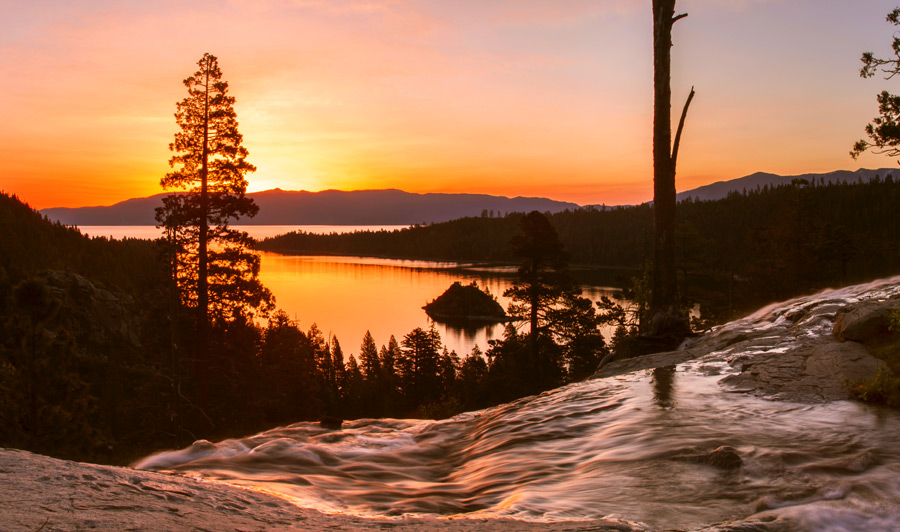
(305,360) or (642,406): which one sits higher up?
(642,406)

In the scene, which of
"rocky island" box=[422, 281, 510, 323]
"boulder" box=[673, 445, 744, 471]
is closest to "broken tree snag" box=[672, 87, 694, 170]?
"boulder" box=[673, 445, 744, 471]

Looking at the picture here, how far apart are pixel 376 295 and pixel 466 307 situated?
28607 millimetres

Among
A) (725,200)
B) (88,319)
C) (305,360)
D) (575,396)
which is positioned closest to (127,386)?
(88,319)

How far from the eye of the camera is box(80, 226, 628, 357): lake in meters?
87.4

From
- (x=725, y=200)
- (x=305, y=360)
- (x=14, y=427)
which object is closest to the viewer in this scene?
(x=14, y=427)

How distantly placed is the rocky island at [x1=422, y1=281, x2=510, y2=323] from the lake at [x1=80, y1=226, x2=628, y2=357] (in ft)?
10.3

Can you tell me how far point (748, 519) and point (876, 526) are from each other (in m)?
0.80

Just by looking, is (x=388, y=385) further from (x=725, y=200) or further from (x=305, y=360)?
(x=725, y=200)

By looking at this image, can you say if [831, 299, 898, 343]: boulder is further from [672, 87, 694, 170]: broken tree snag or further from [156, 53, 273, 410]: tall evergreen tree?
[156, 53, 273, 410]: tall evergreen tree

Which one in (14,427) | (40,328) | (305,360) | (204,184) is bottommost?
(305,360)

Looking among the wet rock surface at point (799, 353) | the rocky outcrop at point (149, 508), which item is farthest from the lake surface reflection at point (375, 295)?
the rocky outcrop at point (149, 508)

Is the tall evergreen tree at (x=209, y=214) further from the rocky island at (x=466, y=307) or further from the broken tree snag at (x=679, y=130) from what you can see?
the rocky island at (x=466, y=307)

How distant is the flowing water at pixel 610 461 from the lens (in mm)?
3932

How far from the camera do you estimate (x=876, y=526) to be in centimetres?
357
